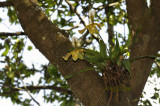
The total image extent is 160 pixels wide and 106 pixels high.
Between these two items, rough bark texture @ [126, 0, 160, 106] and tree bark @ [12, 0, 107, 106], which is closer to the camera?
tree bark @ [12, 0, 107, 106]

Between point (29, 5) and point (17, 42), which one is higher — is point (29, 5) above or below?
below

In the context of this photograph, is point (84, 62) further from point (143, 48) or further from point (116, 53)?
point (143, 48)

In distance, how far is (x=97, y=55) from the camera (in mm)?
1355

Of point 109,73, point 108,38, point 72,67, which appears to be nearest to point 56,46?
point 72,67

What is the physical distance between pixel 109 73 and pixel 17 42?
7.84 ft

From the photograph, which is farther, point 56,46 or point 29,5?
point 29,5

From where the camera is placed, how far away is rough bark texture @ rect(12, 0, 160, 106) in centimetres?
133

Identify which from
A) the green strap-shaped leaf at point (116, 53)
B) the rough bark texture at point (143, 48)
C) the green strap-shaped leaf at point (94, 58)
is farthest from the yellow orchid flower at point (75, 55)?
the rough bark texture at point (143, 48)

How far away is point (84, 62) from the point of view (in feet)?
4.70

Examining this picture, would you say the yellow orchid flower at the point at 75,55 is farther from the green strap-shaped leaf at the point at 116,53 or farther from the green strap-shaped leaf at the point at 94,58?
the green strap-shaped leaf at the point at 116,53

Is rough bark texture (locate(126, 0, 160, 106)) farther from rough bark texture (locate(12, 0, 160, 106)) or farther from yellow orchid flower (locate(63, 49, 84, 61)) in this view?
yellow orchid flower (locate(63, 49, 84, 61))

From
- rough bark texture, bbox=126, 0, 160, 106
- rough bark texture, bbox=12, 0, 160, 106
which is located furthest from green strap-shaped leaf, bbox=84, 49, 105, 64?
rough bark texture, bbox=126, 0, 160, 106

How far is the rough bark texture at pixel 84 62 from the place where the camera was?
133cm

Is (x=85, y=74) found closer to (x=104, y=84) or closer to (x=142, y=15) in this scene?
(x=104, y=84)
